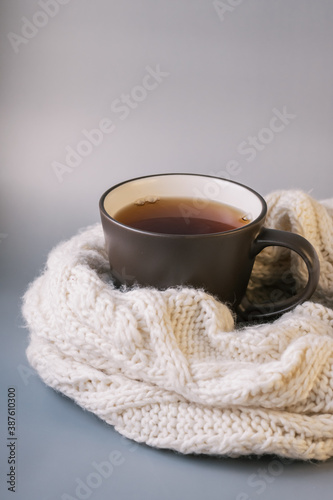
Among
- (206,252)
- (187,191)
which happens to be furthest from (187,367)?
(187,191)

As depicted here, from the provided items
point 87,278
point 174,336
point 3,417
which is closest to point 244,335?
point 174,336

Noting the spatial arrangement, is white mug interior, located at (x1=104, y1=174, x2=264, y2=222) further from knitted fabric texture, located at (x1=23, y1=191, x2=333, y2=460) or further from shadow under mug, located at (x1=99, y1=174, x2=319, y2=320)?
knitted fabric texture, located at (x1=23, y1=191, x2=333, y2=460)

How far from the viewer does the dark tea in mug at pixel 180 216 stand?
2.68 feet

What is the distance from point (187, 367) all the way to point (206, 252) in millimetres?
129

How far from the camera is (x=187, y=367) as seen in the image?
706 millimetres

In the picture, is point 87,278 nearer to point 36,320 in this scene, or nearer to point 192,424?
point 36,320

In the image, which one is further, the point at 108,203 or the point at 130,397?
the point at 108,203

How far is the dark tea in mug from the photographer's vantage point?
817 mm

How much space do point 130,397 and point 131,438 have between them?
49 millimetres

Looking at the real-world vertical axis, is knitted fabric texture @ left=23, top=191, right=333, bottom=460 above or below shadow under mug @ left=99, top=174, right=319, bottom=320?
below

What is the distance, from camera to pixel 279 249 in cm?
91

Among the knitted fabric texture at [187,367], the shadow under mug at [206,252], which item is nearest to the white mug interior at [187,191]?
the shadow under mug at [206,252]

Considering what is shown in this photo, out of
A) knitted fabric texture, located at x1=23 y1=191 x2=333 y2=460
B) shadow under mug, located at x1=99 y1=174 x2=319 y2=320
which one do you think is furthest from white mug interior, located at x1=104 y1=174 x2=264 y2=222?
knitted fabric texture, located at x1=23 y1=191 x2=333 y2=460

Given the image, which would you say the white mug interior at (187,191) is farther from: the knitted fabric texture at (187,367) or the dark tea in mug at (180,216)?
the knitted fabric texture at (187,367)
